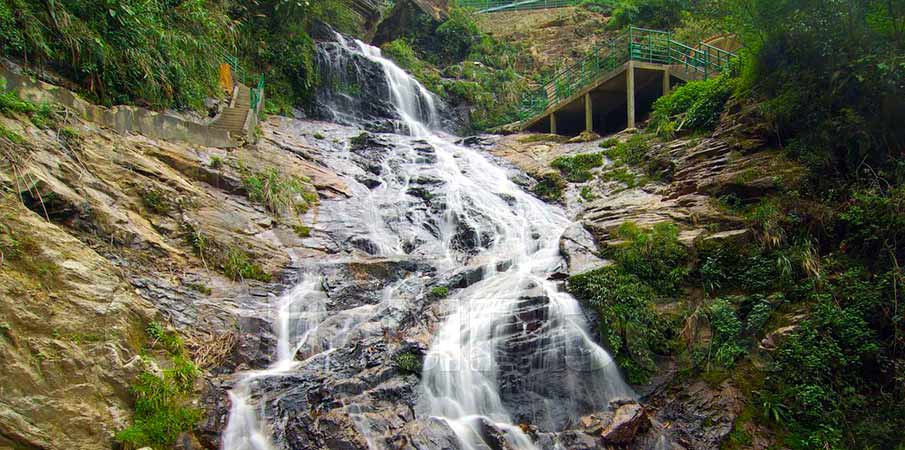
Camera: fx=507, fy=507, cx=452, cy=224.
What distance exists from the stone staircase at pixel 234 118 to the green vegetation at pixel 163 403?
7.24 meters

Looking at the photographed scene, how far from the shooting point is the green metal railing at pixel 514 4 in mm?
35219

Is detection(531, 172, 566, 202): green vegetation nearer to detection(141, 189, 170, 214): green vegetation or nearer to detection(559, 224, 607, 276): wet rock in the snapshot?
detection(559, 224, 607, 276): wet rock

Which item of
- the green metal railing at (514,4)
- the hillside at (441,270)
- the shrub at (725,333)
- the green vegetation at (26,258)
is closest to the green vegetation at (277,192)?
the hillside at (441,270)

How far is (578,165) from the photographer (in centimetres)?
1489

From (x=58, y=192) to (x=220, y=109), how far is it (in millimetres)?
7764

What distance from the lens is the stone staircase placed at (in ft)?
42.0

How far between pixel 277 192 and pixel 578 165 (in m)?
8.54

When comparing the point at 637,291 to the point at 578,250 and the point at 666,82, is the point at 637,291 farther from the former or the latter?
the point at 666,82

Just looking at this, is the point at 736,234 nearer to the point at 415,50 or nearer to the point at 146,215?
the point at 146,215

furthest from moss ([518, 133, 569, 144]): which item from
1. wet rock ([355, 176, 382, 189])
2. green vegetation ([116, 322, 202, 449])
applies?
green vegetation ([116, 322, 202, 449])

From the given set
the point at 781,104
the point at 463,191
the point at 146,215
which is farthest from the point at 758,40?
the point at 146,215

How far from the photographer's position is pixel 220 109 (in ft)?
46.1

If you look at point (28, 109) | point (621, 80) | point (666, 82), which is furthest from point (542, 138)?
point (28, 109)

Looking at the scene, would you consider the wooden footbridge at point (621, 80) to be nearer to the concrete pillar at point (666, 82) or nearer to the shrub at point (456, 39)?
the concrete pillar at point (666, 82)
